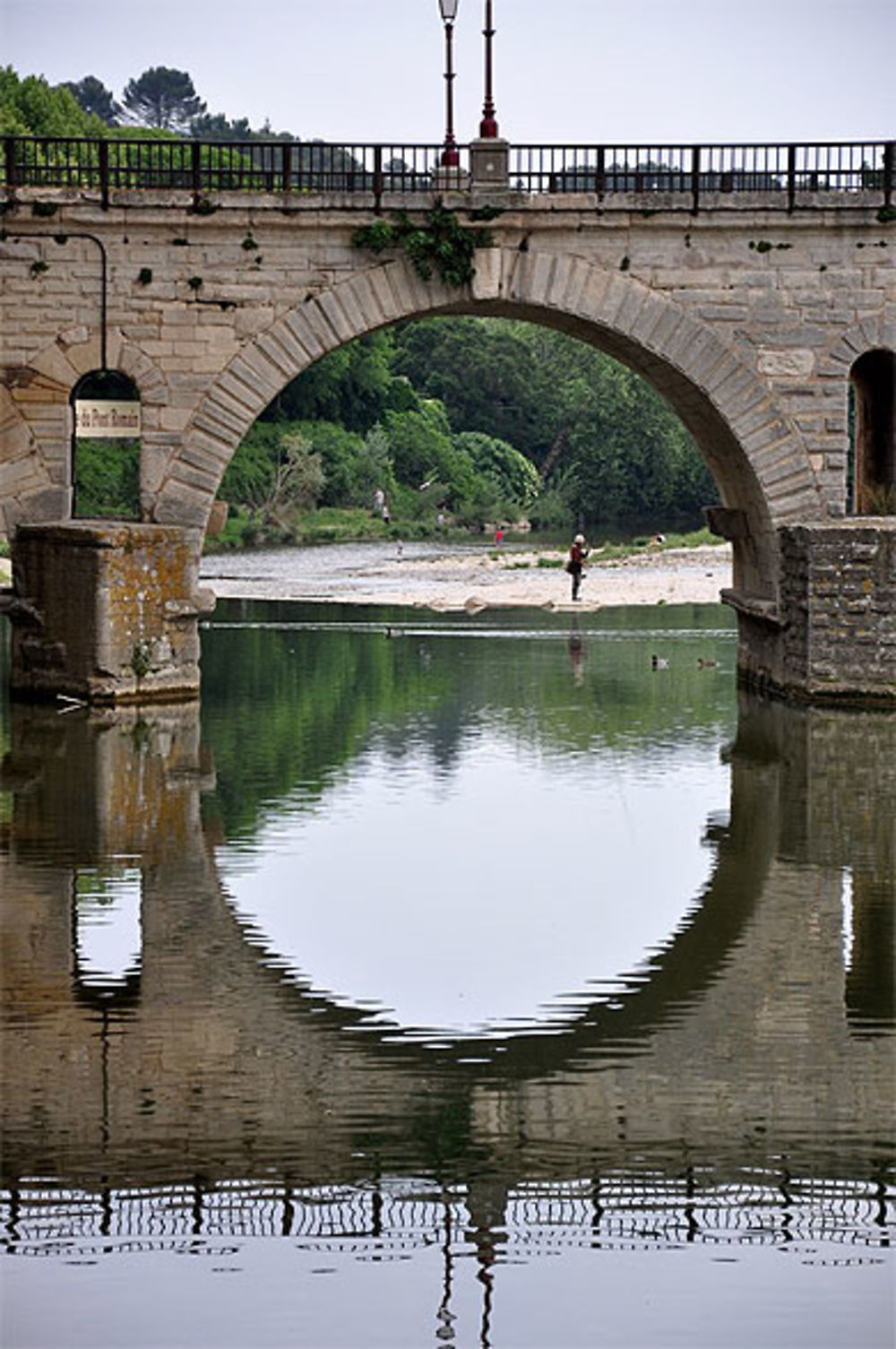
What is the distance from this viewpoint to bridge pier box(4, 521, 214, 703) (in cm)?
2436

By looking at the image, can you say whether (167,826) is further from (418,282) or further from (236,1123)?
(418,282)

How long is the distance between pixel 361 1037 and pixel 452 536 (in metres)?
62.8

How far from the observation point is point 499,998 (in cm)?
1244

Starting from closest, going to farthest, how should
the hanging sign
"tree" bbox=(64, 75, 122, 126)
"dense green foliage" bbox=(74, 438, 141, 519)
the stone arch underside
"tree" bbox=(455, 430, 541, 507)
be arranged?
the stone arch underside
the hanging sign
"dense green foliage" bbox=(74, 438, 141, 519)
"tree" bbox=(455, 430, 541, 507)
"tree" bbox=(64, 75, 122, 126)

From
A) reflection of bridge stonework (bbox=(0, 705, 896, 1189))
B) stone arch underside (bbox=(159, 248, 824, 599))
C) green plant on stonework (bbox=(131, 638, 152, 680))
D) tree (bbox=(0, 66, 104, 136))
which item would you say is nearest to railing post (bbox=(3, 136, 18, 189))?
stone arch underside (bbox=(159, 248, 824, 599))

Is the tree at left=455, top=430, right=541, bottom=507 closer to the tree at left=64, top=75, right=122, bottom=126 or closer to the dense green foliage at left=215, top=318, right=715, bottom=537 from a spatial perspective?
the dense green foliage at left=215, top=318, right=715, bottom=537

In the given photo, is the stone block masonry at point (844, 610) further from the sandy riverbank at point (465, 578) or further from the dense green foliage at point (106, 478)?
the dense green foliage at point (106, 478)

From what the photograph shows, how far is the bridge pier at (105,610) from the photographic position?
959 inches

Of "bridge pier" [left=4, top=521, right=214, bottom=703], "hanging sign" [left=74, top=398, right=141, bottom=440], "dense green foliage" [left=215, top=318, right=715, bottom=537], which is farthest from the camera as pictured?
"dense green foliage" [left=215, top=318, right=715, bottom=537]

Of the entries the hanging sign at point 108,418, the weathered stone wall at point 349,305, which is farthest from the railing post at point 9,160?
the hanging sign at point 108,418

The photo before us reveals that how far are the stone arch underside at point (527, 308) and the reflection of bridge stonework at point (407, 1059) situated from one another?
9.69 meters

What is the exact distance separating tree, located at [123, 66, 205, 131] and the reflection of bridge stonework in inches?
5775

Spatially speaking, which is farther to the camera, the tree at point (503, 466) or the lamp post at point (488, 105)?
the tree at point (503, 466)

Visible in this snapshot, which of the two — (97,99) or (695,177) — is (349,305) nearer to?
(695,177)
